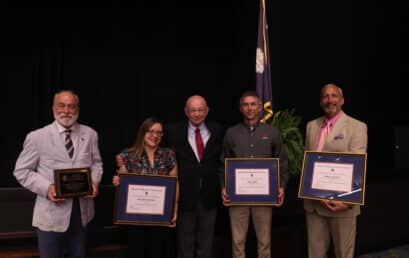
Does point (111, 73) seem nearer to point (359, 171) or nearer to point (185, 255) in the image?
point (185, 255)

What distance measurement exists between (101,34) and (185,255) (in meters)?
3.93

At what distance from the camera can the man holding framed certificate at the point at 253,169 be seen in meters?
2.74

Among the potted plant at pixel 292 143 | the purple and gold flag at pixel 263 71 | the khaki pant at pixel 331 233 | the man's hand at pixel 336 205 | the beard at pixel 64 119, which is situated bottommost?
the khaki pant at pixel 331 233

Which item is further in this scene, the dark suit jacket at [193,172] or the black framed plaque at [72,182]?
the dark suit jacket at [193,172]

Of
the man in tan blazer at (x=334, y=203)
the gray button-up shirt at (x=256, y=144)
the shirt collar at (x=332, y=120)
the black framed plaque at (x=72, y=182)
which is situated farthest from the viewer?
the gray button-up shirt at (x=256, y=144)

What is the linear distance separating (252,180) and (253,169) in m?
0.09

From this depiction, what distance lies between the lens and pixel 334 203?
2584mm

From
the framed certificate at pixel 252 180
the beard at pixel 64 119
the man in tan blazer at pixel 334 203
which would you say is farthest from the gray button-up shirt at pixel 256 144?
the beard at pixel 64 119

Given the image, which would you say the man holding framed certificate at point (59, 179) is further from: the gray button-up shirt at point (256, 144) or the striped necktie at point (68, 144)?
the gray button-up shirt at point (256, 144)

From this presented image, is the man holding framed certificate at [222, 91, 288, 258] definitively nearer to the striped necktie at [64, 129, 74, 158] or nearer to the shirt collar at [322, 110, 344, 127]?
the shirt collar at [322, 110, 344, 127]

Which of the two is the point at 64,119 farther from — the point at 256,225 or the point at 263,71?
the point at 263,71

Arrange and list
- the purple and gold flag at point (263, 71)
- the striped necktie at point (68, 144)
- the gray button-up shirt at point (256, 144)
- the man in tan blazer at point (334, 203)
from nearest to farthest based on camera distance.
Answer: the striped necktie at point (68, 144) → the man in tan blazer at point (334, 203) → the gray button-up shirt at point (256, 144) → the purple and gold flag at point (263, 71)

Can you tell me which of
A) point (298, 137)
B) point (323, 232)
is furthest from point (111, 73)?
point (323, 232)

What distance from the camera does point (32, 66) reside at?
510cm
